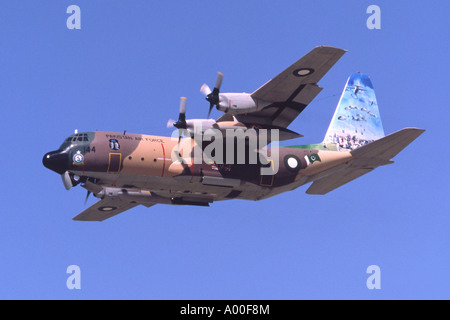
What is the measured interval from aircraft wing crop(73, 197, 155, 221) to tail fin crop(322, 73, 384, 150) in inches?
342

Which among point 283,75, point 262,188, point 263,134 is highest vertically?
point 283,75

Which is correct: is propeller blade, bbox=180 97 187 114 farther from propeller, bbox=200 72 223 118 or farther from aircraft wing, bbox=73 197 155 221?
aircraft wing, bbox=73 197 155 221

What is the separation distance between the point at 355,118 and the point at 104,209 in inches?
443

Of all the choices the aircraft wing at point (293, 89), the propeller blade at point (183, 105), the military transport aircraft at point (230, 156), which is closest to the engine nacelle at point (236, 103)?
the military transport aircraft at point (230, 156)

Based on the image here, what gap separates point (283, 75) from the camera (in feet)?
83.8

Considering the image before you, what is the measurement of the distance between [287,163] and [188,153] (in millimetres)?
3957

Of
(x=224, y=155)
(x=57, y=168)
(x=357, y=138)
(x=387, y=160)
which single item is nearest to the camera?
(x=57, y=168)

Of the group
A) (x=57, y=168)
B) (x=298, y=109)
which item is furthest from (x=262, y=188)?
(x=57, y=168)

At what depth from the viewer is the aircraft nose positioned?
81.6 ft

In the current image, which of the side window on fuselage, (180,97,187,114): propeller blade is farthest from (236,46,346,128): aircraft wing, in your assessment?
the side window on fuselage

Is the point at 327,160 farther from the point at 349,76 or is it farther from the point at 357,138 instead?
the point at 349,76

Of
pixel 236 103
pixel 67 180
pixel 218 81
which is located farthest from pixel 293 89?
pixel 67 180

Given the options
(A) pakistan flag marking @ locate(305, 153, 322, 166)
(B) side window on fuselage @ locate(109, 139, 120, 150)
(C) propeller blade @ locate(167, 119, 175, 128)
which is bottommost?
(A) pakistan flag marking @ locate(305, 153, 322, 166)

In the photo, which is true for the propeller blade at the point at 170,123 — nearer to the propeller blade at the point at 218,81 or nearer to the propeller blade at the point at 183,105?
the propeller blade at the point at 183,105
